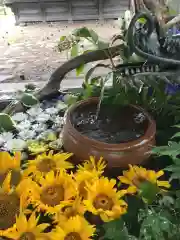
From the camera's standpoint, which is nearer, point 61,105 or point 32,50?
point 61,105

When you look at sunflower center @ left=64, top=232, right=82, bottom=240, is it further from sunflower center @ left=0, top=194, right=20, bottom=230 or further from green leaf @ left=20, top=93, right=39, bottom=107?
green leaf @ left=20, top=93, right=39, bottom=107

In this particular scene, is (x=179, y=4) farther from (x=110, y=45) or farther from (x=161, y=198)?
(x=161, y=198)

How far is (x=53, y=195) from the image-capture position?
1.79ft

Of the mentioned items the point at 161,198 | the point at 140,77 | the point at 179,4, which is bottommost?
the point at 161,198

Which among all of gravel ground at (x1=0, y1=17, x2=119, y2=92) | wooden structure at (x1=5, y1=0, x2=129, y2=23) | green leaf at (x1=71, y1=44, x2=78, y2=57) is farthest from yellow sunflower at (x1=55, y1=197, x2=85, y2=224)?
wooden structure at (x1=5, y1=0, x2=129, y2=23)

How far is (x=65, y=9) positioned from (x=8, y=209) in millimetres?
5755

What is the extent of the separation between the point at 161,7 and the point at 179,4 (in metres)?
0.46

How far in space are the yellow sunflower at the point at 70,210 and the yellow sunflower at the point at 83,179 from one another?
25 mm

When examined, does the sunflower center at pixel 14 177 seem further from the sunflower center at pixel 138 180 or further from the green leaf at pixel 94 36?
the green leaf at pixel 94 36

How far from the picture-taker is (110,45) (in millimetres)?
879

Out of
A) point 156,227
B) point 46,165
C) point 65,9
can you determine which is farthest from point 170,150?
point 65,9

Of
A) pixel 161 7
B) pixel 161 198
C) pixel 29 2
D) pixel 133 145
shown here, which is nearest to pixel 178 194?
pixel 161 198

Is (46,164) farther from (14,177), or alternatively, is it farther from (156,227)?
(156,227)

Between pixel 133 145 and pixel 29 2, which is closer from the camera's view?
pixel 133 145
